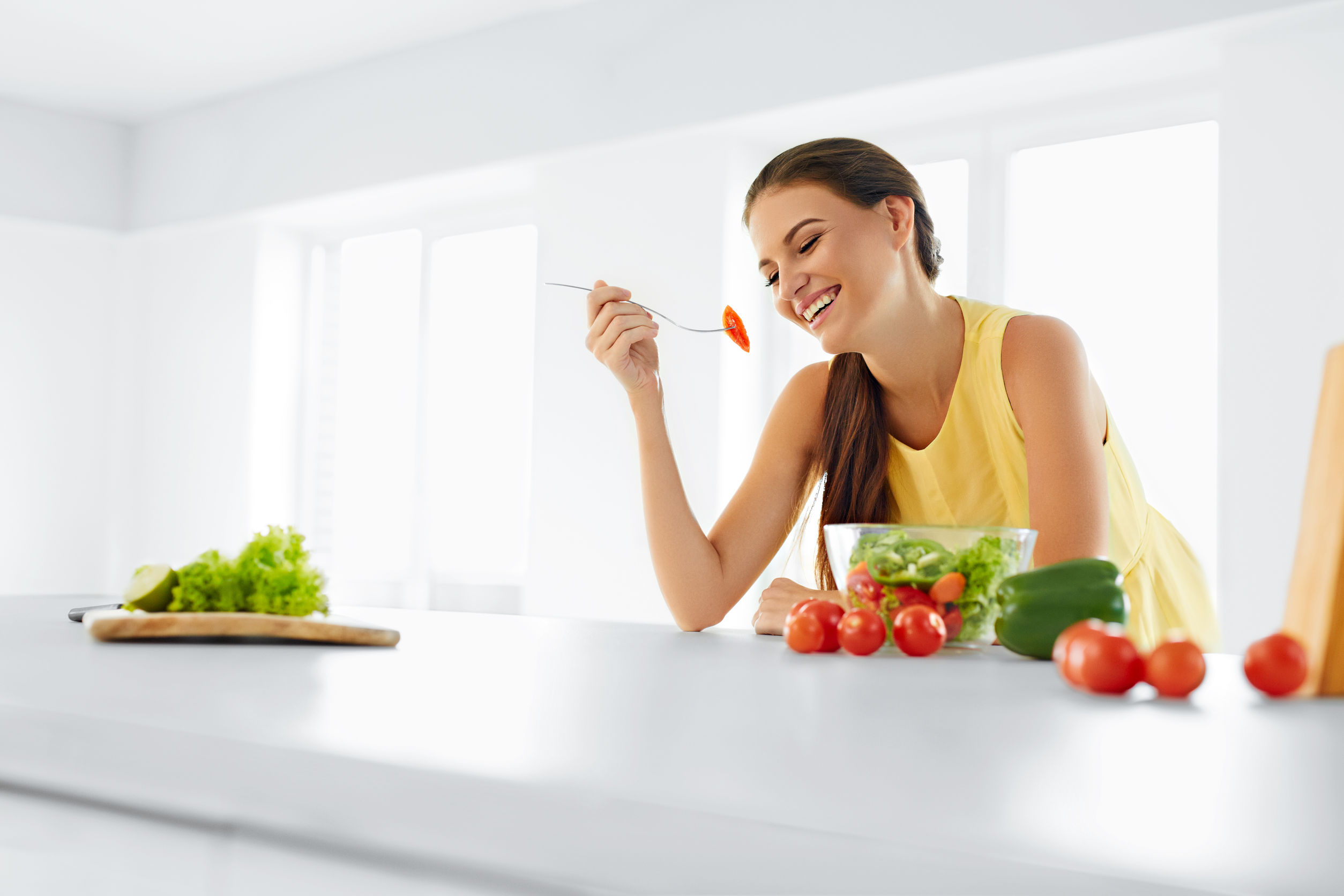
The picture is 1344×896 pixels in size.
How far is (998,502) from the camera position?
62.0 inches

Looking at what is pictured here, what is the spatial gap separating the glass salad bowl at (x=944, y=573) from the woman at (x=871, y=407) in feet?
1.85

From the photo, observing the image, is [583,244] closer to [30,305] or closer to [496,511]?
[496,511]

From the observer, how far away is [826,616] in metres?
0.92

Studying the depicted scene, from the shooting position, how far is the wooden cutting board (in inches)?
34.9

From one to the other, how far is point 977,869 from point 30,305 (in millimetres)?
6427

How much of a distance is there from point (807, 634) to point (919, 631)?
86 millimetres

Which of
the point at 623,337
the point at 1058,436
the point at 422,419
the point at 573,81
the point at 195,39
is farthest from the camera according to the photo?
the point at 422,419

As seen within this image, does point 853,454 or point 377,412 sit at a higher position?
point 377,412

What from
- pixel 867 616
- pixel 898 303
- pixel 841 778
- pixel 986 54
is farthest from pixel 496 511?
pixel 841 778

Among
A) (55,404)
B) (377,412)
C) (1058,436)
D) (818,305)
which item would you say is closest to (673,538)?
(818,305)

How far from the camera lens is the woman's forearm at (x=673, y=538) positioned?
153 centimetres

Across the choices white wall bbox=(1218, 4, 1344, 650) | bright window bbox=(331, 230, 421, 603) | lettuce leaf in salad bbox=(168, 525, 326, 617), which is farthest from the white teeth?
bright window bbox=(331, 230, 421, 603)

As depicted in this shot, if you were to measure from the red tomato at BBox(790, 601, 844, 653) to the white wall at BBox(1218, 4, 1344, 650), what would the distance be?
8.27ft

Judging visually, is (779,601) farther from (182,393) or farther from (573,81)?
(182,393)
